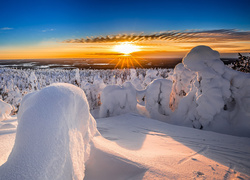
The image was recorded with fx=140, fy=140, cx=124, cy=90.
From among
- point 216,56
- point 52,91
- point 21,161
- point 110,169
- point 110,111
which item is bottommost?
point 110,111

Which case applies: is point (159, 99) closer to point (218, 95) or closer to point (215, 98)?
point (215, 98)

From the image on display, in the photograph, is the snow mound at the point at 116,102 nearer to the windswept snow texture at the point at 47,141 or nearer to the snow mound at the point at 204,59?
the snow mound at the point at 204,59

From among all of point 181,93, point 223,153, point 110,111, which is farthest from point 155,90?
point 223,153

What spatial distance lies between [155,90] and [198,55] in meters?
5.65

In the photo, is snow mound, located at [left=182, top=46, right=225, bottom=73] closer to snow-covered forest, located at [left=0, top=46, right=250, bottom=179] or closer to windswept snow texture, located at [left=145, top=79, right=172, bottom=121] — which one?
snow-covered forest, located at [left=0, top=46, right=250, bottom=179]

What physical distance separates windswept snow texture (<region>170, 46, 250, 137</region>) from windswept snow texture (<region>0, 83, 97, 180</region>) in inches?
365

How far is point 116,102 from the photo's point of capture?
45.6ft

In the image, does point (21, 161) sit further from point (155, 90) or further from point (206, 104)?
point (155, 90)

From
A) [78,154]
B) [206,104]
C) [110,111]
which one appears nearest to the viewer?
[78,154]

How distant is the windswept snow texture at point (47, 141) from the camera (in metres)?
1.65

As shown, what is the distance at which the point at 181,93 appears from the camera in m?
14.3

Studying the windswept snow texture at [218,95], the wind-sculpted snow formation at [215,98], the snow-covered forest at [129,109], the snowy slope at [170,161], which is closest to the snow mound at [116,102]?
the snow-covered forest at [129,109]

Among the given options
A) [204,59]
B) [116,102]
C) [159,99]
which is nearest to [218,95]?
[204,59]

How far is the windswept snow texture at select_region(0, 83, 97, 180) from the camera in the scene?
1.65m
